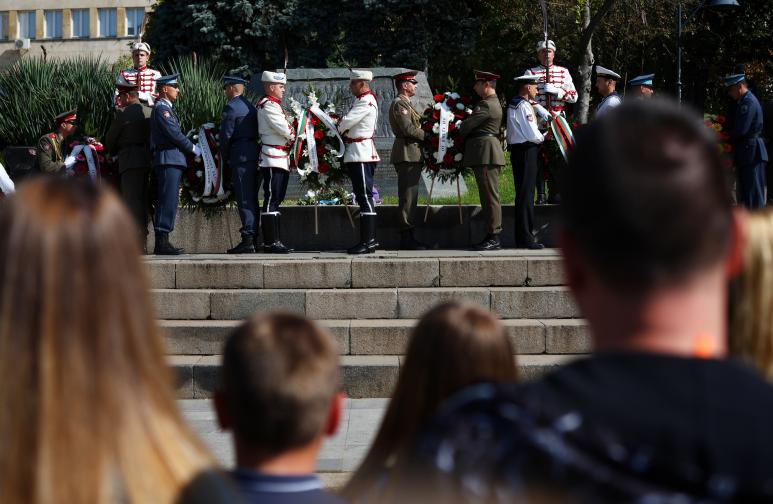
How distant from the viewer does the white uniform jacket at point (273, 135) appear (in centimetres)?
1246

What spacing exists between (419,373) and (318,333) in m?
0.57

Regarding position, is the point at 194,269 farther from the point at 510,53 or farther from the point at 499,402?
the point at 510,53

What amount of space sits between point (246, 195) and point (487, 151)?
275 cm

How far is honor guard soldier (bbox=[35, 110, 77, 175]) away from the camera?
14.1 meters

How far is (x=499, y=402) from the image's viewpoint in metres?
1.40

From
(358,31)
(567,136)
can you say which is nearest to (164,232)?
(567,136)

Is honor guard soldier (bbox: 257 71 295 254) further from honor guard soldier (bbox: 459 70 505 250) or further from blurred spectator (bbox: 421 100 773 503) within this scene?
blurred spectator (bbox: 421 100 773 503)

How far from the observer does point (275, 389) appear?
2.17 meters

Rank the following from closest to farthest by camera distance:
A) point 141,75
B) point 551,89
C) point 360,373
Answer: point 360,373
point 551,89
point 141,75

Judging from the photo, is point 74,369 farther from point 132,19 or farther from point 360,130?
point 132,19

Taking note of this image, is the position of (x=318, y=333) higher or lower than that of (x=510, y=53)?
lower

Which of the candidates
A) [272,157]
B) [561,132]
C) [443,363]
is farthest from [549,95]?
[443,363]

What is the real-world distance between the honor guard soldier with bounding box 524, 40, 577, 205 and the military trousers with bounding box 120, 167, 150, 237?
4700mm

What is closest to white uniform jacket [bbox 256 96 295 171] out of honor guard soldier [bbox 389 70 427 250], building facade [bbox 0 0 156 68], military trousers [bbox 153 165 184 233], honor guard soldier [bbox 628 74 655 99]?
military trousers [bbox 153 165 184 233]
